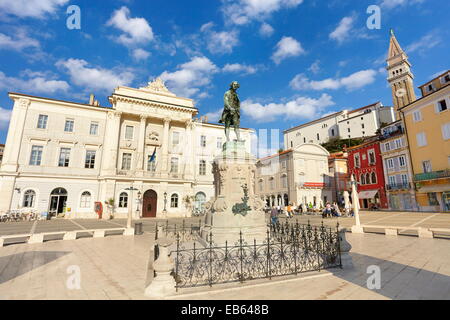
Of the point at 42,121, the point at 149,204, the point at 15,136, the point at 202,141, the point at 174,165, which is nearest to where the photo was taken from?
the point at 15,136

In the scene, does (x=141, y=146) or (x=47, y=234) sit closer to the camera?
(x=47, y=234)

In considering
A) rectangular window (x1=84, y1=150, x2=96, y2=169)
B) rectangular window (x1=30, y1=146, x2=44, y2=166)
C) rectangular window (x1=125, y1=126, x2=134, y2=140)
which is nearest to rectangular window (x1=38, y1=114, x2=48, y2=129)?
rectangular window (x1=30, y1=146, x2=44, y2=166)

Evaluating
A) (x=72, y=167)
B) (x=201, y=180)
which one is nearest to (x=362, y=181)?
(x=201, y=180)

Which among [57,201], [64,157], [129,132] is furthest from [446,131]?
[57,201]

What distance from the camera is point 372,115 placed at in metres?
67.1

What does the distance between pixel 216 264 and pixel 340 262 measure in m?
3.65

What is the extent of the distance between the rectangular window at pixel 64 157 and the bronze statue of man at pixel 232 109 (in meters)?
26.5

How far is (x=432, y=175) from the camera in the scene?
86.0 feet

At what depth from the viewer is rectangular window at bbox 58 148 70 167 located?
90.5ft

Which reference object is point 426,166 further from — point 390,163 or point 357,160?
point 357,160

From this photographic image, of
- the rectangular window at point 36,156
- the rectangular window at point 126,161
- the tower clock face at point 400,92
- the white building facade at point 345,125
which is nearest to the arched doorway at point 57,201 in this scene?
the rectangular window at point 36,156

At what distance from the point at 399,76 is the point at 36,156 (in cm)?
8995

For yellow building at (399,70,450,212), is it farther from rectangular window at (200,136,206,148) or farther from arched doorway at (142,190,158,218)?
arched doorway at (142,190,158,218)

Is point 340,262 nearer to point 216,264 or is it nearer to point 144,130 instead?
point 216,264
